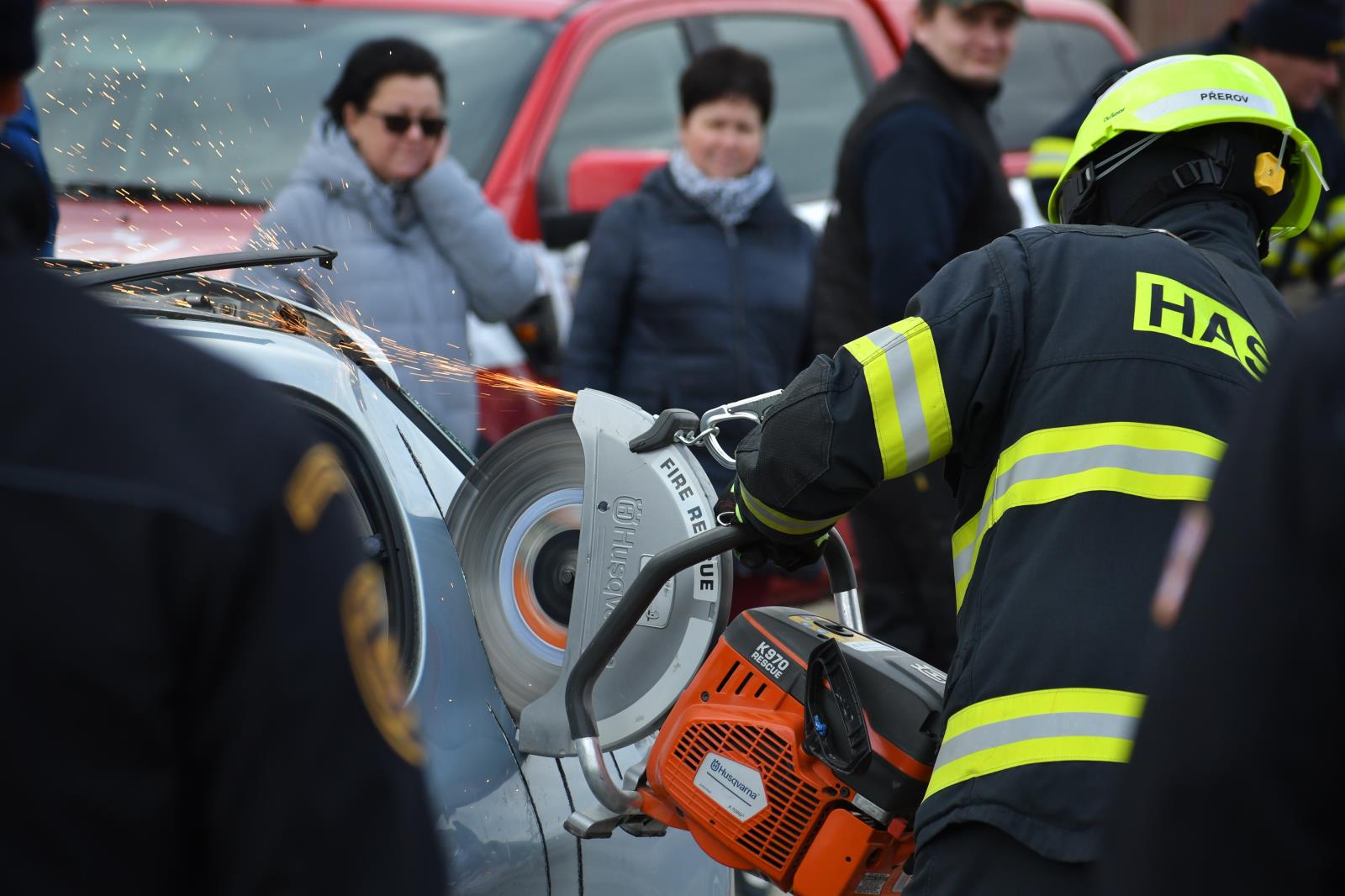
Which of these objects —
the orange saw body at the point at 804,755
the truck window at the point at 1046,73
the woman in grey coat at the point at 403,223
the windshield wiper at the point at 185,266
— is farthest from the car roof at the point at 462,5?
the orange saw body at the point at 804,755

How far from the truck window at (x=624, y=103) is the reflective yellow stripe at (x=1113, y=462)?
3263 millimetres

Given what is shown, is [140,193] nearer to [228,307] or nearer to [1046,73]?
[228,307]

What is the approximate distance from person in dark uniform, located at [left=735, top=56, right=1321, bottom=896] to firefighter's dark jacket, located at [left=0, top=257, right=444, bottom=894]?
1078 mm

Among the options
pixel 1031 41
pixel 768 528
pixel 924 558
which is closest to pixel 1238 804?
pixel 768 528

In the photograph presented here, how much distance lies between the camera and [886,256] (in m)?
4.19

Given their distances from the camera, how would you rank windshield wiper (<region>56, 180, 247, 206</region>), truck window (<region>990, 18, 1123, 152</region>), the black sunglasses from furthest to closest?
truck window (<region>990, 18, 1123, 152</region>) → windshield wiper (<region>56, 180, 247, 206</region>) → the black sunglasses

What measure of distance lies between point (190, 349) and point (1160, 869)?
29.4 inches

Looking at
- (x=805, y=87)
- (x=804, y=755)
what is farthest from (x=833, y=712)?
(x=805, y=87)

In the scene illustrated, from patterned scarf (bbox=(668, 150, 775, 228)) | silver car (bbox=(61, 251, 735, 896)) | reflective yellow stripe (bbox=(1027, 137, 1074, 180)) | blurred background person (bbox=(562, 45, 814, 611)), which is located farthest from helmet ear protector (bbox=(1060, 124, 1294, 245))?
reflective yellow stripe (bbox=(1027, 137, 1074, 180))

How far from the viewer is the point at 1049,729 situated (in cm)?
206

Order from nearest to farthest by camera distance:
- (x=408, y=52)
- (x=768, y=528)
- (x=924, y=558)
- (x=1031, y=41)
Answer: (x=768, y=528)
(x=408, y=52)
(x=924, y=558)
(x=1031, y=41)

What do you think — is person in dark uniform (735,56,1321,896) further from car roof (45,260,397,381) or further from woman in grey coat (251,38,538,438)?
woman in grey coat (251,38,538,438)

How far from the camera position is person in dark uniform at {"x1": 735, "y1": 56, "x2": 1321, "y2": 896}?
205 cm

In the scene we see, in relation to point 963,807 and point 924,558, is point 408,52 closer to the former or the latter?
point 924,558
